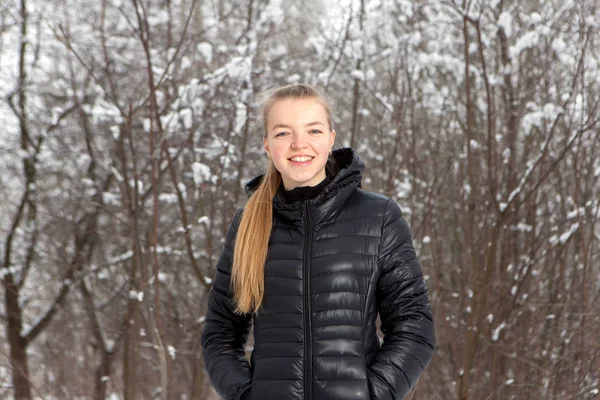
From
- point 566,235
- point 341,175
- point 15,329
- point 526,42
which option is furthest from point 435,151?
point 15,329

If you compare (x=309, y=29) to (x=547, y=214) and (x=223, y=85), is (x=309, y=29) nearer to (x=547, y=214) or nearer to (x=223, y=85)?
(x=223, y=85)

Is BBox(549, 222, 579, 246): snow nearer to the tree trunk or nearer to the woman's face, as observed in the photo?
the woman's face

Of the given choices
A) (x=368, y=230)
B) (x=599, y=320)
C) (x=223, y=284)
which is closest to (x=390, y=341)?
(x=368, y=230)

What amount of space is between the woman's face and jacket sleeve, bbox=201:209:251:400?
0.92 feet

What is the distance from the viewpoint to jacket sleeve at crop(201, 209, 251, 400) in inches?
91.4

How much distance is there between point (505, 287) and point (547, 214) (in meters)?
0.83

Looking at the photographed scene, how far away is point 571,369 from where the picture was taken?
450cm

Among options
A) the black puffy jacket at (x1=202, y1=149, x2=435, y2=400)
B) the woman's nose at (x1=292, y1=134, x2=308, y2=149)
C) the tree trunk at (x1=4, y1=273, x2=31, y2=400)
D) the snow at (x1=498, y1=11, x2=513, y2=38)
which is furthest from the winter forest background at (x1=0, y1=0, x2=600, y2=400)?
the tree trunk at (x1=4, y1=273, x2=31, y2=400)

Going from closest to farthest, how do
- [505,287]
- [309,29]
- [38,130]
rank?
[505,287], [309,29], [38,130]

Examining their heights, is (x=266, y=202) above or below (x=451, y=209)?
below

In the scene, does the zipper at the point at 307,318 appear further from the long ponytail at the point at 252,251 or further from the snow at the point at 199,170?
the snow at the point at 199,170

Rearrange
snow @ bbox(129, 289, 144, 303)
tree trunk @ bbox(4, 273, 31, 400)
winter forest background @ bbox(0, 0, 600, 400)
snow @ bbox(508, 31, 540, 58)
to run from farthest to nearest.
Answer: tree trunk @ bbox(4, 273, 31, 400) → snow @ bbox(508, 31, 540, 58) → winter forest background @ bbox(0, 0, 600, 400) → snow @ bbox(129, 289, 144, 303)

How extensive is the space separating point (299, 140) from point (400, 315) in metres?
0.61

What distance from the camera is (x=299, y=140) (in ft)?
7.63
